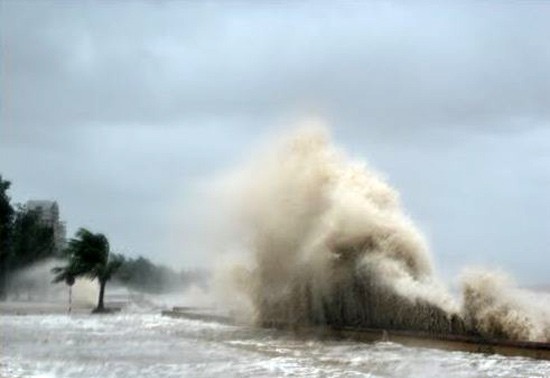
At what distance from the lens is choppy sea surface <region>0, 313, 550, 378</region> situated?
1289 cm

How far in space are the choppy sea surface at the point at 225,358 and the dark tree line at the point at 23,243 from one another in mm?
42976

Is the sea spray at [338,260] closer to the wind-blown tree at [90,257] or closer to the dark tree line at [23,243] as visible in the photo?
the wind-blown tree at [90,257]

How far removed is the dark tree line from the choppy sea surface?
43.0m

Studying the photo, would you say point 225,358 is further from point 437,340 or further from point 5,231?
point 5,231

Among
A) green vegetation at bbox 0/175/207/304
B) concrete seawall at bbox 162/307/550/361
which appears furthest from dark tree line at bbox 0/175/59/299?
concrete seawall at bbox 162/307/550/361

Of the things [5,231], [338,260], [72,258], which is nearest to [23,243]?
[5,231]

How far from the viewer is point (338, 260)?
81.2ft

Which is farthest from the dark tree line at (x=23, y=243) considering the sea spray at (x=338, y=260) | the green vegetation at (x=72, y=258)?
the sea spray at (x=338, y=260)

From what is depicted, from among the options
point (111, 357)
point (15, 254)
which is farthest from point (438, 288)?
point (15, 254)

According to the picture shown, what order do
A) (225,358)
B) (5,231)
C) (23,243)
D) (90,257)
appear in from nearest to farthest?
1. (225,358)
2. (90,257)
3. (5,231)
4. (23,243)

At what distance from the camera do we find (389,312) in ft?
72.5

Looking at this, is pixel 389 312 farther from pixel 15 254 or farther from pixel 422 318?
pixel 15 254

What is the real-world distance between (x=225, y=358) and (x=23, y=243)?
54972 mm

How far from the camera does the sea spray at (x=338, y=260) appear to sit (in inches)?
794
